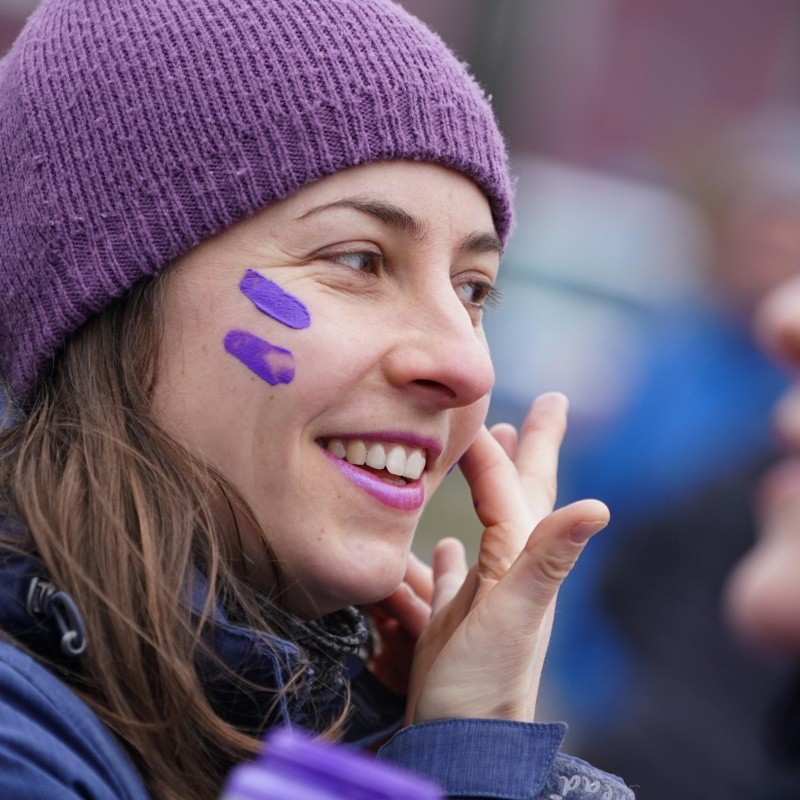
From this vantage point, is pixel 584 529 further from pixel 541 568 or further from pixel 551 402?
pixel 551 402

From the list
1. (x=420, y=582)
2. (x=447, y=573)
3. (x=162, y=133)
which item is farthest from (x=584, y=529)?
(x=162, y=133)

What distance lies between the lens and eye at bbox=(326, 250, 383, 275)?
2.25 m

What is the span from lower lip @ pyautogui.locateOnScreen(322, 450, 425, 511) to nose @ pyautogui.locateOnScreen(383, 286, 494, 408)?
17 centimetres

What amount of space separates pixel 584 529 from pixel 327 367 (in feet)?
1.81

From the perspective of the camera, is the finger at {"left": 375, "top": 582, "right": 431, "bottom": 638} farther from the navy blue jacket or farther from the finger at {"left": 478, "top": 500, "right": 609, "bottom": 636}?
the navy blue jacket

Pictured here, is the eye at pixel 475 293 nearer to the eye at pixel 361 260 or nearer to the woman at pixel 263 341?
the woman at pixel 263 341

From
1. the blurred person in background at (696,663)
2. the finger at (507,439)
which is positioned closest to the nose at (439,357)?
the finger at (507,439)

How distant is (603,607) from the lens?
4051 millimetres

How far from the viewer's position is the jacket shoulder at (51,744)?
5.14 ft

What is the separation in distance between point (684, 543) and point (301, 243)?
79.0 inches

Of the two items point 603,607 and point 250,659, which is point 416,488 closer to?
point 250,659

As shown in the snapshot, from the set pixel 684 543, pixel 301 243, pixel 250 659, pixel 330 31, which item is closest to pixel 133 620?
pixel 250 659

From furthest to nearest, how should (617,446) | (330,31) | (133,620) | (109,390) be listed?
1. (617,446)
2. (330,31)
3. (109,390)
4. (133,620)

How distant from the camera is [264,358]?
2162 mm
